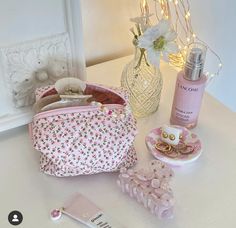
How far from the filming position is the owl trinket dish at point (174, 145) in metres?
0.59

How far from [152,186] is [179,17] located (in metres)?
0.46

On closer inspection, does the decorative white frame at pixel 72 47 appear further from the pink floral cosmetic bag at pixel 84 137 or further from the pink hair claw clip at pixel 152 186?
the pink hair claw clip at pixel 152 186

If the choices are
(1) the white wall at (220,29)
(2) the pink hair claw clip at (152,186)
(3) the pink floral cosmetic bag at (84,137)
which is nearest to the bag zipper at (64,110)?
Result: (3) the pink floral cosmetic bag at (84,137)

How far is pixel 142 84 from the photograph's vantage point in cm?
66

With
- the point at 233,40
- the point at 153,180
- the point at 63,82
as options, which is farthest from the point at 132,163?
the point at 233,40

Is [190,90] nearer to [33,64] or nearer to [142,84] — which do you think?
[142,84]

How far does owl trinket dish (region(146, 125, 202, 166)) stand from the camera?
1.93ft

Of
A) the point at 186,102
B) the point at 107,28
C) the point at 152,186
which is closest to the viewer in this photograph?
the point at 152,186

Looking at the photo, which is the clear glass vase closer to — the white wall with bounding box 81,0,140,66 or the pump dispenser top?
the pump dispenser top

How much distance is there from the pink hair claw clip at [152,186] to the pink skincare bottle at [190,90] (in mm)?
125

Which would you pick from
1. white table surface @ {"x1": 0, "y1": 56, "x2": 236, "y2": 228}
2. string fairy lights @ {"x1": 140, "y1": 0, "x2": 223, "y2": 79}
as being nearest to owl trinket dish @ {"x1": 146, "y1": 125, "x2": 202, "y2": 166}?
white table surface @ {"x1": 0, "y1": 56, "x2": 236, "y2": 228}

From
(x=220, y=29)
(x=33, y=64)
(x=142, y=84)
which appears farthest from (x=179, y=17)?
(x=33, y=64)

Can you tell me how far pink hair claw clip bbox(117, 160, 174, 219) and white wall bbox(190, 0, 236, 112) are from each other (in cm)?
43

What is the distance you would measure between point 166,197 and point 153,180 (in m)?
0.03
